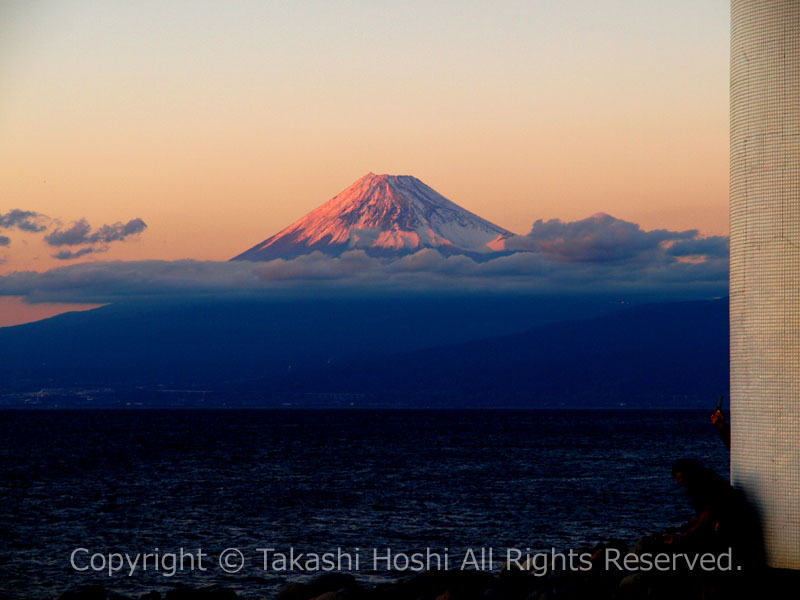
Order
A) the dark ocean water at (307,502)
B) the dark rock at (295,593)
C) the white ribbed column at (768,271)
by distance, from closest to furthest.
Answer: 1. the white ribbed column at (768,271)
2. the dark rock at (295,593)
3. the dark ocean water at (307,502)

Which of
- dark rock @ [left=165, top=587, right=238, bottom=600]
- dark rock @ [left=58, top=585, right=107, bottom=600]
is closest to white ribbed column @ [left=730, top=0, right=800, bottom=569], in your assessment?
dark rock @ [left=165, top=587, right=238, bottom=600]

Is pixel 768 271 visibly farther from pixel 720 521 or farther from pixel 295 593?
pixel 295 593

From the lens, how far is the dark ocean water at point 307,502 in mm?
23172

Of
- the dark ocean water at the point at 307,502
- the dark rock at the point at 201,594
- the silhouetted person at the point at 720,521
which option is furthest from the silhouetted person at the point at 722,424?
the dark ocean water at the point at 307,502

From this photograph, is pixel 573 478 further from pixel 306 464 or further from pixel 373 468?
pixel 306 464

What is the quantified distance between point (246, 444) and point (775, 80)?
212 ft

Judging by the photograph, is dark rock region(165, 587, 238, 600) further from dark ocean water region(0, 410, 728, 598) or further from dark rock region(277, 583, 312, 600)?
dark ocean water region(0, 410, 728, 598)

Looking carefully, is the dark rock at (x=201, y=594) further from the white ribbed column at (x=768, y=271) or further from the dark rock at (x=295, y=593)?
the white ribbed column at (x=768, y=271)

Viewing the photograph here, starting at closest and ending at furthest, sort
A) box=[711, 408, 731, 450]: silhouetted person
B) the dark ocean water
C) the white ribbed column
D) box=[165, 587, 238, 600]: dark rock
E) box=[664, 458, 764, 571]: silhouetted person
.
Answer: the white ribbed column < box=[664, 458, 764, 571]: silhouetted person < box=[711, 408, 731, 450]: silhouetted person < box=[165, 587, 238, 600]: dark rock < the dark ocean water

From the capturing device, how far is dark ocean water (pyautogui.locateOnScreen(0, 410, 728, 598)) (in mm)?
23172

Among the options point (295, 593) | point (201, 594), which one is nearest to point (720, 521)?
point (295, 593)

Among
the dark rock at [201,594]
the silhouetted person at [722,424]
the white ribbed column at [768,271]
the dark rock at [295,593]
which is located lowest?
the dark rock at [295,593]

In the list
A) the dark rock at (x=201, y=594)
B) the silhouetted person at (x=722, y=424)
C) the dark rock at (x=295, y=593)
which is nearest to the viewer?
the silhouetted person at (x=722, y=424)

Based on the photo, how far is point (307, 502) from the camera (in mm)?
33344
